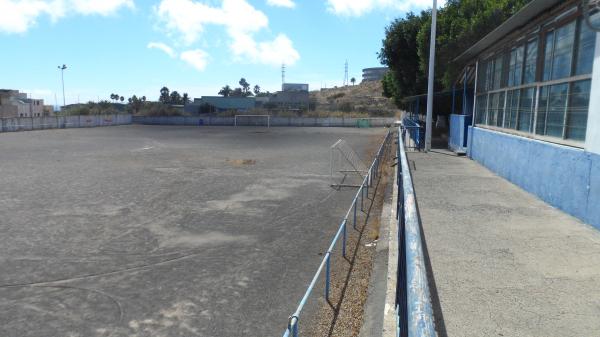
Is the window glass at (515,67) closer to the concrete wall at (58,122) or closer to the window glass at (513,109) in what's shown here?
the window glass at (513,109)

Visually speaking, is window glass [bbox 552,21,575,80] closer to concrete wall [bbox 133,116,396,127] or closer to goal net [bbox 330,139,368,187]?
goal net [bbox 330,139,368,187]

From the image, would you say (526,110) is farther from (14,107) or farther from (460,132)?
(14,107)

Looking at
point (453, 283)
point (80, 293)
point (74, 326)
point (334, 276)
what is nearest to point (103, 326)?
point (74, 326)

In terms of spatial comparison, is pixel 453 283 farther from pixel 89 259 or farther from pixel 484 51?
pixel 484 51

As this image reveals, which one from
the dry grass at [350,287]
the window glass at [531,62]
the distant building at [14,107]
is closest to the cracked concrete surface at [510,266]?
the dry grass at [350,287]

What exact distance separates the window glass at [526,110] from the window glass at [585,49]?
254cm

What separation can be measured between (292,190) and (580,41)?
31.5 feet

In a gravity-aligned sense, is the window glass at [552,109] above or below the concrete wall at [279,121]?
above

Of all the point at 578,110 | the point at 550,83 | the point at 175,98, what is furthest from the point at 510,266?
the point at 175,98

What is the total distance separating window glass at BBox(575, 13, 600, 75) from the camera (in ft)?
25.0

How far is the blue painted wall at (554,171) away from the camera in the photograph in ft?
22.8

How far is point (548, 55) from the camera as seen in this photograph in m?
9.76

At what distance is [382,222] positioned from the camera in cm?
1108

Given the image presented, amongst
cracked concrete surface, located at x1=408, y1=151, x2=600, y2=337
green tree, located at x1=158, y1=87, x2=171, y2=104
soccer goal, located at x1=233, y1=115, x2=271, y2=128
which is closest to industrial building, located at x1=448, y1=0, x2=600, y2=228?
cracked concrete surface, located at x1=408, y1=151, x2=600, y2=337
